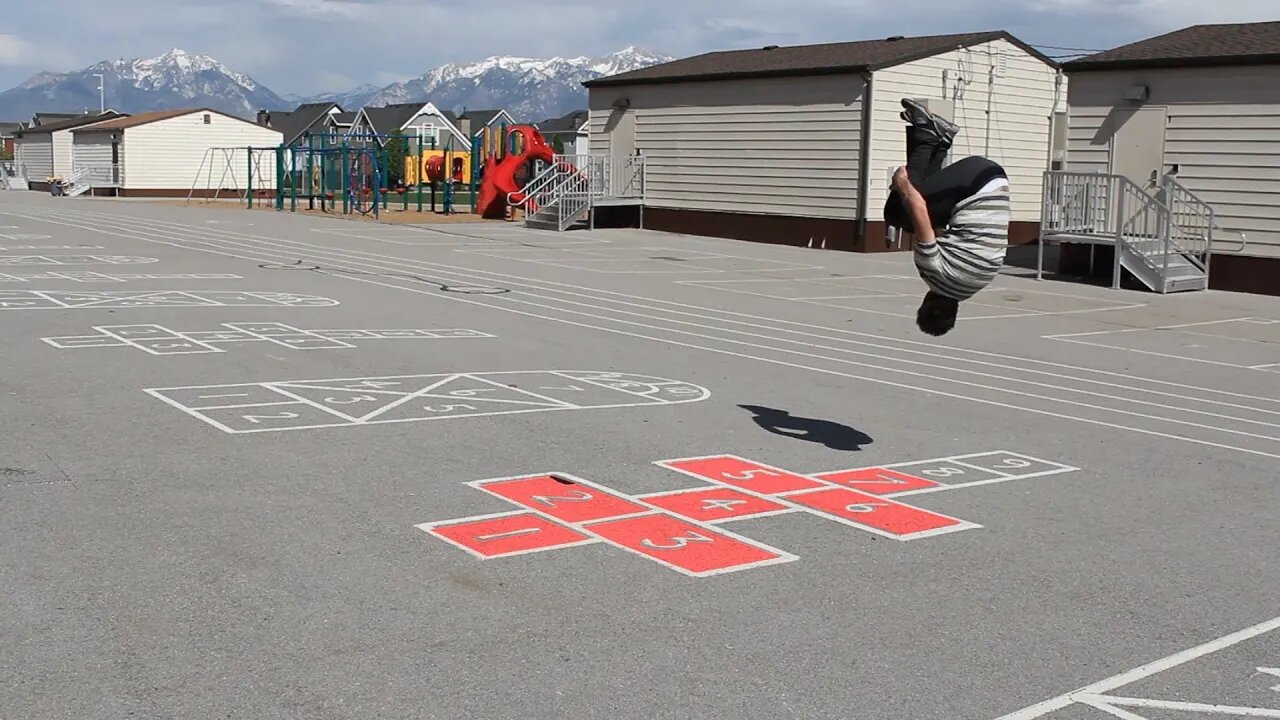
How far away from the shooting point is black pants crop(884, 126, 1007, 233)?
352 inches

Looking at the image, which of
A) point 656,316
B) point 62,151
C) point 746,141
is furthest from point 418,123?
point 656,316

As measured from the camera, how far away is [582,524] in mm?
7727

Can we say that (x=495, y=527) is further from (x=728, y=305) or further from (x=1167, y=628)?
(x=728, y=305)

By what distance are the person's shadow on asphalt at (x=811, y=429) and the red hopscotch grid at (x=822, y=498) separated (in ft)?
3.39

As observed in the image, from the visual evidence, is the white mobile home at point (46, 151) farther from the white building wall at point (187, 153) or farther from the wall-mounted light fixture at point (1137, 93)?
the wall-mounted light fixture at point (1137, 93)

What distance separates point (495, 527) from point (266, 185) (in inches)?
2553

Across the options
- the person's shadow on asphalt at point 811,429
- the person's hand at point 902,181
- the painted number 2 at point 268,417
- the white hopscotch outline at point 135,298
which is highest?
the person's hand at point 902,181

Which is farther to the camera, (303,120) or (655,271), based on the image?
(303,120)

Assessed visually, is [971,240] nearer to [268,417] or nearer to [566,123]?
[268,417]

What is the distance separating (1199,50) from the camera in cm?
2558

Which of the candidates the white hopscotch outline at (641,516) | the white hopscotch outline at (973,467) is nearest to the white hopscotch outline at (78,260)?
the white hopscotch outline at (641,516)

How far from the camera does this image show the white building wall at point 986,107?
32406 millimetres

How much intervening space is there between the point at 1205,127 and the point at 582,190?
17960 mm

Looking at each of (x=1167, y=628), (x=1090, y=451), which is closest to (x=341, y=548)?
→ (x=1167, y=628)
